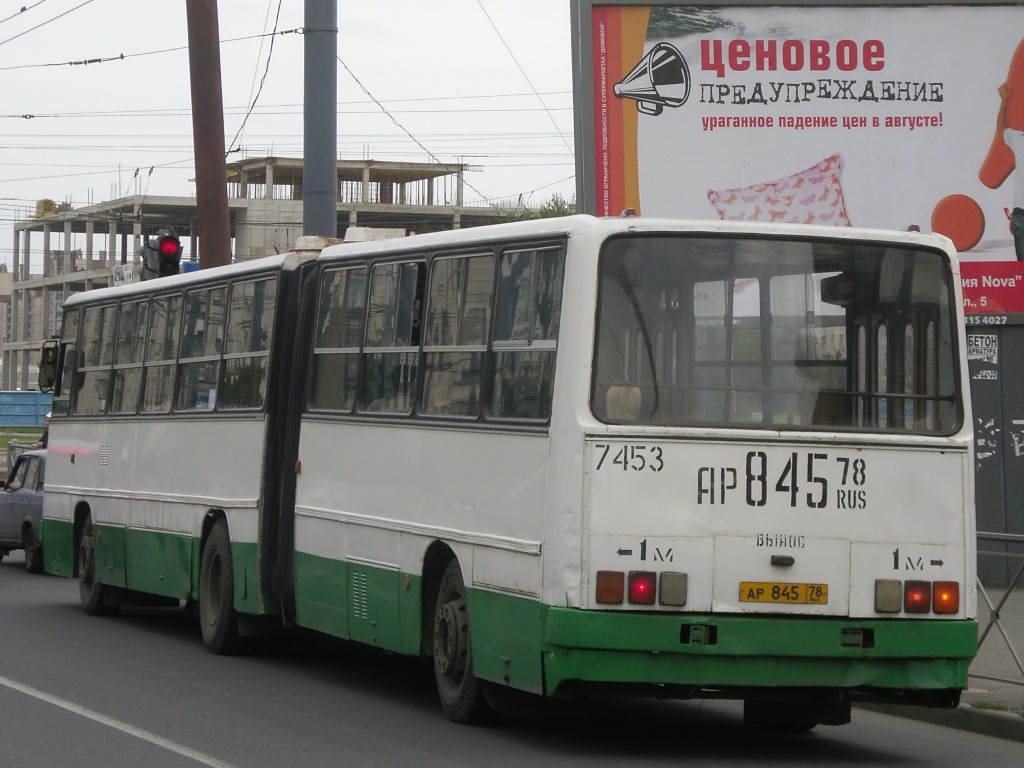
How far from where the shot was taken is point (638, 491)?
9.23 metres

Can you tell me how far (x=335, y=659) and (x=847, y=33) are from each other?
334 inches

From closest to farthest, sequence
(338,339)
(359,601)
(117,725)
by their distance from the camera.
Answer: (117,725), (359,601), (338,339)

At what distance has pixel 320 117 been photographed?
62.2ft

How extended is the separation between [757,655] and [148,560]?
8241 millimetres

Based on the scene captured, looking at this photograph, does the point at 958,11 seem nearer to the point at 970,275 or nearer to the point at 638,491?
the point at 970,275

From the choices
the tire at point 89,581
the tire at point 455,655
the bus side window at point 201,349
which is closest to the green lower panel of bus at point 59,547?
the tire at point 89,581

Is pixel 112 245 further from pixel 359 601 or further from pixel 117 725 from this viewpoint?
pixel 117 725

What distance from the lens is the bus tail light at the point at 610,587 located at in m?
9.12

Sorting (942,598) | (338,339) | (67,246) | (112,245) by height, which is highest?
(67,246)

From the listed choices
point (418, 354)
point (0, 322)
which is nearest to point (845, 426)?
point (418, 354)

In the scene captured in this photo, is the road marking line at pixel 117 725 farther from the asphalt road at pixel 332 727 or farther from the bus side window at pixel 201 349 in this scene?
the bus side window at pixel 201 349

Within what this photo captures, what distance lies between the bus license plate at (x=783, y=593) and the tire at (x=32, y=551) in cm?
1536

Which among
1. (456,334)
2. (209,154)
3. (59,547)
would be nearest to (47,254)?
(209,154)

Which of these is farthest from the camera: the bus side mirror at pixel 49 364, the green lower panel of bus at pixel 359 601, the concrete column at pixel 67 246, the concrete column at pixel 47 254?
the concrete column at pixel 47 254
